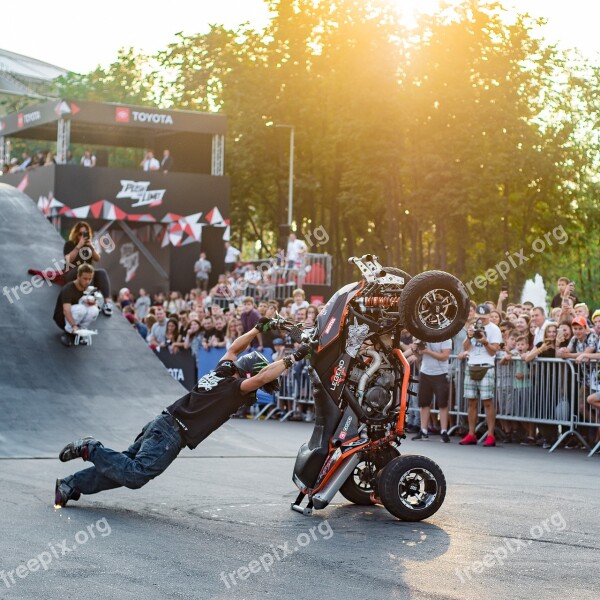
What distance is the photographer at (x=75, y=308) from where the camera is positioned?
13.9 meters

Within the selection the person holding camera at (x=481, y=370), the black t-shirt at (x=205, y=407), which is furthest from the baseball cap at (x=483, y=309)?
the black t-shirt at (x=205, y=407)

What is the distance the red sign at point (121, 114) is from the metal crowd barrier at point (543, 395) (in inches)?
937

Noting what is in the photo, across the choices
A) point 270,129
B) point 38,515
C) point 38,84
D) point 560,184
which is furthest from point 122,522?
point 38,84

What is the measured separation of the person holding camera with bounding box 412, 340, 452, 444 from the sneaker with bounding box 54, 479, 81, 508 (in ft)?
28.5

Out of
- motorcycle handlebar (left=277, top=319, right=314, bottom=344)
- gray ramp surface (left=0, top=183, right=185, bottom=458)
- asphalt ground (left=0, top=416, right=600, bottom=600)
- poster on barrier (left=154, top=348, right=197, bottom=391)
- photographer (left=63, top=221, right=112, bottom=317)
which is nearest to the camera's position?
asphalt ground (left=0, top=416, right=600, bottom=600)

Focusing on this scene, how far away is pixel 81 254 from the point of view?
15.0 meters

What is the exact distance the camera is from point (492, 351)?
53.2 feet

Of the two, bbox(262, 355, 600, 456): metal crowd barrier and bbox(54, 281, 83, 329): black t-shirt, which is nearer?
bbox(54, 281, 83, 329): black t-shirt

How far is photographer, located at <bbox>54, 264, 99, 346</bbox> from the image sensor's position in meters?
13.9

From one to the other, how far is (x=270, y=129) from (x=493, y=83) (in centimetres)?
1251

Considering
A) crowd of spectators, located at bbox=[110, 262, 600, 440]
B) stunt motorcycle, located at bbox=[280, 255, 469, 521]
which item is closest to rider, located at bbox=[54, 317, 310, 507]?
stunt motorcycle, located at bbox=[280, 255, 469, 521]

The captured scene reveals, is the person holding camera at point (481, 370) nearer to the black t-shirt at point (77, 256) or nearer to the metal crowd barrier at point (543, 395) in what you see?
the metal crowd barrier at point (543, 395)

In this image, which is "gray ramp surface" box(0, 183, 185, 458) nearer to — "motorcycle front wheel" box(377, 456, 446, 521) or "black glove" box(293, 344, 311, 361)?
"black glove" box(293, 344, 311, 361)

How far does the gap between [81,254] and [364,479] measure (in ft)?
23.8
